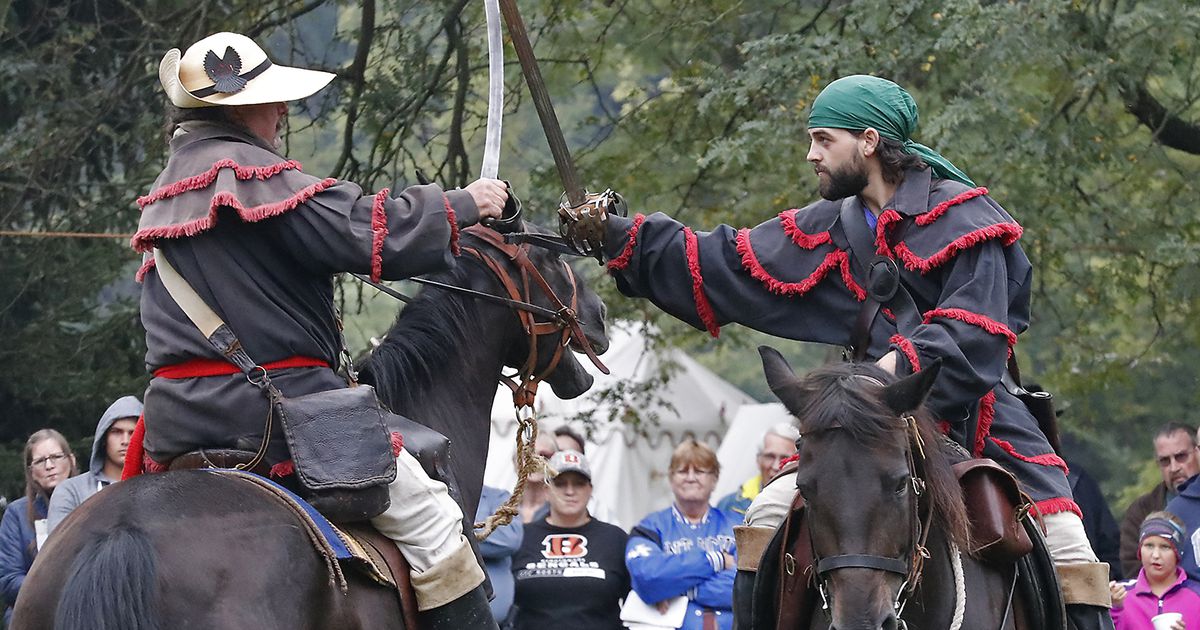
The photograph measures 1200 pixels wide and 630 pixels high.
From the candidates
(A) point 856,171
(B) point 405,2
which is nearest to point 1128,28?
(B) point 405,2

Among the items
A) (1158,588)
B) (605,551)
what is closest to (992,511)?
(605,551)

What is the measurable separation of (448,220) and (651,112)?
7.06 metres

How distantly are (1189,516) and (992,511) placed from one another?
474 cm

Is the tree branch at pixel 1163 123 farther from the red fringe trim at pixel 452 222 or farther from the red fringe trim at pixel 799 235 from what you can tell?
the red fringe trim at pixel 452 222

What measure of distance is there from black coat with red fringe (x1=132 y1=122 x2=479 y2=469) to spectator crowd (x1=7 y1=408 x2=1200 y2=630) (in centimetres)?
358

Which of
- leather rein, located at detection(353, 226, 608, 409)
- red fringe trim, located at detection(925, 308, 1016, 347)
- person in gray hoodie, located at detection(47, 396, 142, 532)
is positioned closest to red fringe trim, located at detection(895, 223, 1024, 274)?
red fringe trim, located at detection(925, 308, 1016, 347)

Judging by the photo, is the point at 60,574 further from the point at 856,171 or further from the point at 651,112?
the point at 651,112

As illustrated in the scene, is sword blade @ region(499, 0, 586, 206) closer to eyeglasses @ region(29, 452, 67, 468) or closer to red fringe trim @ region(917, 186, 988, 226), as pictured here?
red fringe trim @ region(917, 186, 988, 226)

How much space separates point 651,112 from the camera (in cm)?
1185

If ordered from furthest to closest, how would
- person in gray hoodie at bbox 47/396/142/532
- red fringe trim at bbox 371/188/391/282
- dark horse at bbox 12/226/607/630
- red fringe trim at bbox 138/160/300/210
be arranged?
person in gray hoodie at bbox 47/396/142/532
red fringe trim at bbox 371/188/391/282
red fringe trim at bbox 138/160/300/210
dark horse at bbox 12/226/607/630

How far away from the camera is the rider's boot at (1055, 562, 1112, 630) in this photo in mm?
5285

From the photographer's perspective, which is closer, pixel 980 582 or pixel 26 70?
pixel 980 582

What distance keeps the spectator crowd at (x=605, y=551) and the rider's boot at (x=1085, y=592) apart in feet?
9.63

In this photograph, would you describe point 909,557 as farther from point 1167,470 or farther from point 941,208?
point 1167,470
